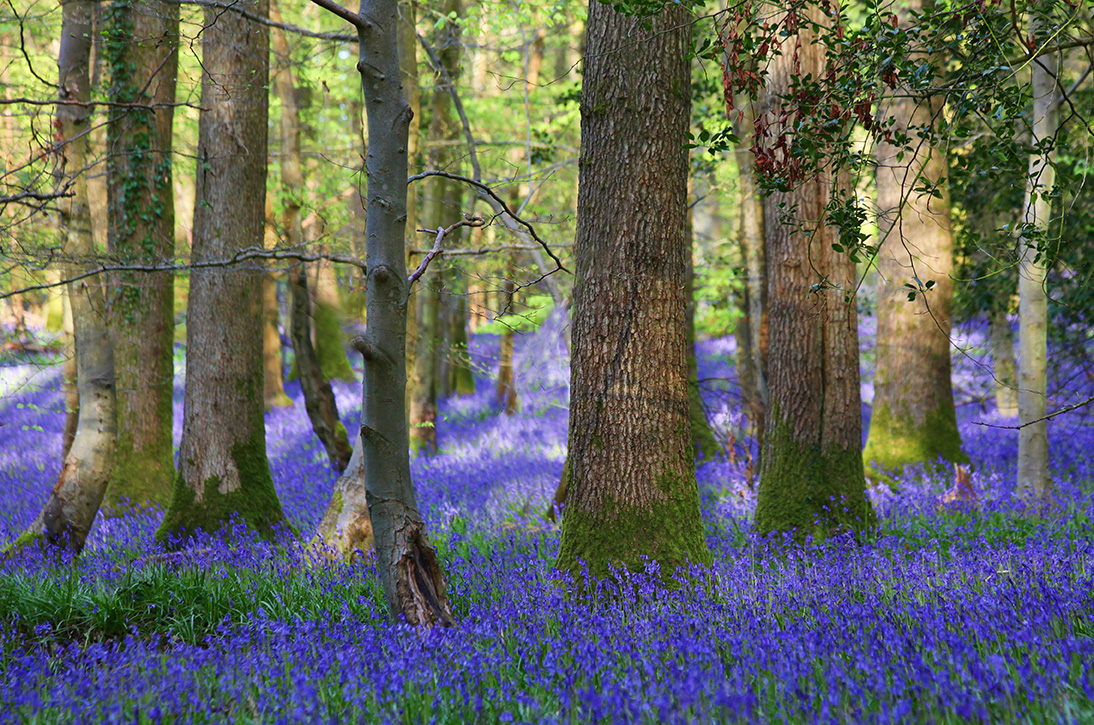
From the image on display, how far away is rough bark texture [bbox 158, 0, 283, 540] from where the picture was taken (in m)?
7.49

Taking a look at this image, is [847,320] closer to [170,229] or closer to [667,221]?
[667,221]

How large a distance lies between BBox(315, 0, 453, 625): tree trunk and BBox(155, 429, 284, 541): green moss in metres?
3.80

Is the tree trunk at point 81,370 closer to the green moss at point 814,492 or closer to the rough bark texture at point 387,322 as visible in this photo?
the rough bark texture at point 387,322

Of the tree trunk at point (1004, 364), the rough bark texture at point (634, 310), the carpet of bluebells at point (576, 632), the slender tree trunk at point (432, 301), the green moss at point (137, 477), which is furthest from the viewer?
the tree trunk at point (1004, 364)

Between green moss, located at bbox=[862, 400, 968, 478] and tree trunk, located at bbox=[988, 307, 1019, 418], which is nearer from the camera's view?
green moss, located at bbox=[862, 400, 968, 478]

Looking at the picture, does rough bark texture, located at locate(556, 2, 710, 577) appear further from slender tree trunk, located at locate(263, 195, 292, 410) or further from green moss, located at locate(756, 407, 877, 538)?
slender tree trunk, located at locate(263, 195, 292, 410)

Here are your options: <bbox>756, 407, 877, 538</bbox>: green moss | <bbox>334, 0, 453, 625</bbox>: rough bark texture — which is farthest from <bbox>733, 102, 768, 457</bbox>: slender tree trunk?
<bbox>334, 0, 453, 625</bbox>: rough bark texture

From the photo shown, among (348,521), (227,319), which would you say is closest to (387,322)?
(348,521)

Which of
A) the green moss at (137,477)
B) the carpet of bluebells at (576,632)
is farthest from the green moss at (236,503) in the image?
the green moss at (137,477)

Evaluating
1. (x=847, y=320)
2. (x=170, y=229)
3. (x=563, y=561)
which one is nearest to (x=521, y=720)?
(x=563, y=561)

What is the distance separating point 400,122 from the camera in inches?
160

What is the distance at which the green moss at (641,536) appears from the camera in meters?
4.71

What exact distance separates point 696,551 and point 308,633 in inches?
94.8

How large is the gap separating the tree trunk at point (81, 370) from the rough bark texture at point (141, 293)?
1.90 metres
